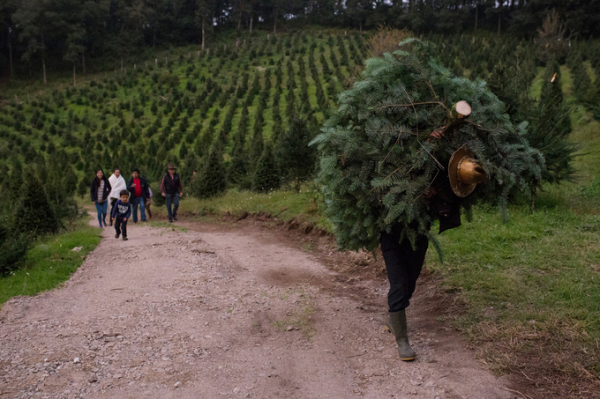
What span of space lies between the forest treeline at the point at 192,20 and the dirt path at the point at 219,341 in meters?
47.1

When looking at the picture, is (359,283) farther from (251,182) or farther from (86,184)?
(86,184)

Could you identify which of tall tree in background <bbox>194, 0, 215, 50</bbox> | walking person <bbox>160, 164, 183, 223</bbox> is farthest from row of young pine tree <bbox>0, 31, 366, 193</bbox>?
tall tree in background <bbox>194, 0, 215, 50</bbox>

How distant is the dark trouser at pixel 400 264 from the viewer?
371 cm

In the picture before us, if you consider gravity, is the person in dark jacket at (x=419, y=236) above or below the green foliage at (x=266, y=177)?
above

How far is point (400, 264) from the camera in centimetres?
373

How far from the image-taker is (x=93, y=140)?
31328 millimetres

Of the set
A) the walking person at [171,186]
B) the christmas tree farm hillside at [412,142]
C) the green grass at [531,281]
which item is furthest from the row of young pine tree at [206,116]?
the christmas tree farm hillside at [412,142]

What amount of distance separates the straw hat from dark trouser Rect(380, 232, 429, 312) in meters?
0.66

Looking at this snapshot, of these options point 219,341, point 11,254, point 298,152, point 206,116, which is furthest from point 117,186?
point 206,116

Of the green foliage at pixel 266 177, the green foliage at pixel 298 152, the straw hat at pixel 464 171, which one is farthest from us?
the green foliage at pixel 266 177

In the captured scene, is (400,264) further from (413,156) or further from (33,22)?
(33,22)

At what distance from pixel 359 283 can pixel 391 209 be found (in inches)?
119

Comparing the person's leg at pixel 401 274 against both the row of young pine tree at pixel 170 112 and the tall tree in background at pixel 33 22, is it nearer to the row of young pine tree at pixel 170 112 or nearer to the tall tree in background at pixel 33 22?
the row of young pine tree at pixel 170 112

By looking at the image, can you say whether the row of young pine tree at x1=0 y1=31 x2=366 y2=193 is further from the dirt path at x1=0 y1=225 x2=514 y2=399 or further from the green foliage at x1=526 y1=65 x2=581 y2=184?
the dirt path at x1=0 y1=225 x2=514 y2=399
